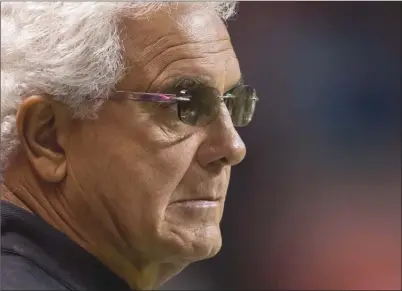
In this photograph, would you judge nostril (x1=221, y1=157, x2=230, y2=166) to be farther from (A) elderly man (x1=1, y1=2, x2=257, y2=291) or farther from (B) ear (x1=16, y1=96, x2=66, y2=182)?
(B) ear (x1=16, y1=96, x2=66, y2=182)

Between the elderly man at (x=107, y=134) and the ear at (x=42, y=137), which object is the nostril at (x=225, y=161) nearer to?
the elderly man at (x=107, y=134)

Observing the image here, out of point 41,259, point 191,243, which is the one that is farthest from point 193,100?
point 41,259

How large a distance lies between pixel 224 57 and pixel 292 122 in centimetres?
71

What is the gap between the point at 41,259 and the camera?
106cm

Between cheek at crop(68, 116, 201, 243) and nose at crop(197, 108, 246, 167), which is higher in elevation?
nose at crop(197, 108, 246, 167)

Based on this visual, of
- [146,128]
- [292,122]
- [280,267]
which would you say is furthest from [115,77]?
[280,267]

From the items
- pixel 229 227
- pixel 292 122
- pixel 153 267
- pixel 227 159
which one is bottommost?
pixel 153 267

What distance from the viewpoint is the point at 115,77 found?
1106 mm

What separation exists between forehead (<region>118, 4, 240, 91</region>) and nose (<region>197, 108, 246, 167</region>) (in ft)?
0.22

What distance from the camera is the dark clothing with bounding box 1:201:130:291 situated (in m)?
1.03

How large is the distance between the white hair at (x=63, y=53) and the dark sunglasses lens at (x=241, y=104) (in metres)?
0.22

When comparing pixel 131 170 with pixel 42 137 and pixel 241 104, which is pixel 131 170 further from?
pixel 241 104

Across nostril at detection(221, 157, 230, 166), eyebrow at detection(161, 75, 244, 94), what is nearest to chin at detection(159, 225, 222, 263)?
nostril at detection(221, 157, 230, 166)

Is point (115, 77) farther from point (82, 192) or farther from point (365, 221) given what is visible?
point (365, 221)
